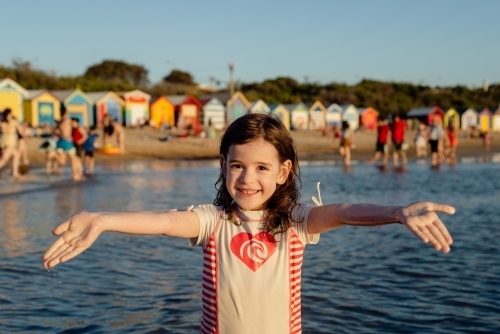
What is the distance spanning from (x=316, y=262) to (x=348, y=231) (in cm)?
236

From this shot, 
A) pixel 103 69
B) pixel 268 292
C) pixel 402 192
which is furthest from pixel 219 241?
pixel 103 69

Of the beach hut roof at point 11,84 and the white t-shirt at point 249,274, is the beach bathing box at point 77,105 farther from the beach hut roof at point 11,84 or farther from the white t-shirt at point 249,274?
the white t-shirt at point 249,274

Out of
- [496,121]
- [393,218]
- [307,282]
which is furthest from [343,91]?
[393,218]

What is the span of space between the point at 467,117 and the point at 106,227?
81.5 meters

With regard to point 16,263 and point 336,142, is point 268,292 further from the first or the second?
point 336,142

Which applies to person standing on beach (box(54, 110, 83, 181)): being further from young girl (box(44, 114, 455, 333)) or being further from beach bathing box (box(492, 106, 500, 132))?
beach bathing box (box(492, 106, 500, 132))

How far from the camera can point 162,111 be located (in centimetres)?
5656

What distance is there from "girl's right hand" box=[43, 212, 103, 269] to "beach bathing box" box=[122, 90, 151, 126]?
2001 inches

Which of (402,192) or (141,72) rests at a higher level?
(141,72)

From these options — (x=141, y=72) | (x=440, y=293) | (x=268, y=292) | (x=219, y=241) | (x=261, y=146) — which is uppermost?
(x=141, y=72)

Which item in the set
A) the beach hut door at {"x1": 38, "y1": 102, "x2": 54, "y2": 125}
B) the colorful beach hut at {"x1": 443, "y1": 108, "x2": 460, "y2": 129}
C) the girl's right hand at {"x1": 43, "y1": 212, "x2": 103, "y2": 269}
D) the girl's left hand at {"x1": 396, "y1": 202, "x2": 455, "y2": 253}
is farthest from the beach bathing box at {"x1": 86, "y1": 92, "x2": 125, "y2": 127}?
the girl's left hand at {"x1": 396, "y1": 202, "x2": 455, "y2": 253}

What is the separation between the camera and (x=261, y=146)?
2.90m

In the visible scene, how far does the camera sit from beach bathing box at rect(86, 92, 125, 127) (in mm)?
50656

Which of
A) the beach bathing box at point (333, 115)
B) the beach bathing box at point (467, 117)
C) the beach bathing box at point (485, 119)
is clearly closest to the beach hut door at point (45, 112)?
the beach bathing box at point (333, 115)
